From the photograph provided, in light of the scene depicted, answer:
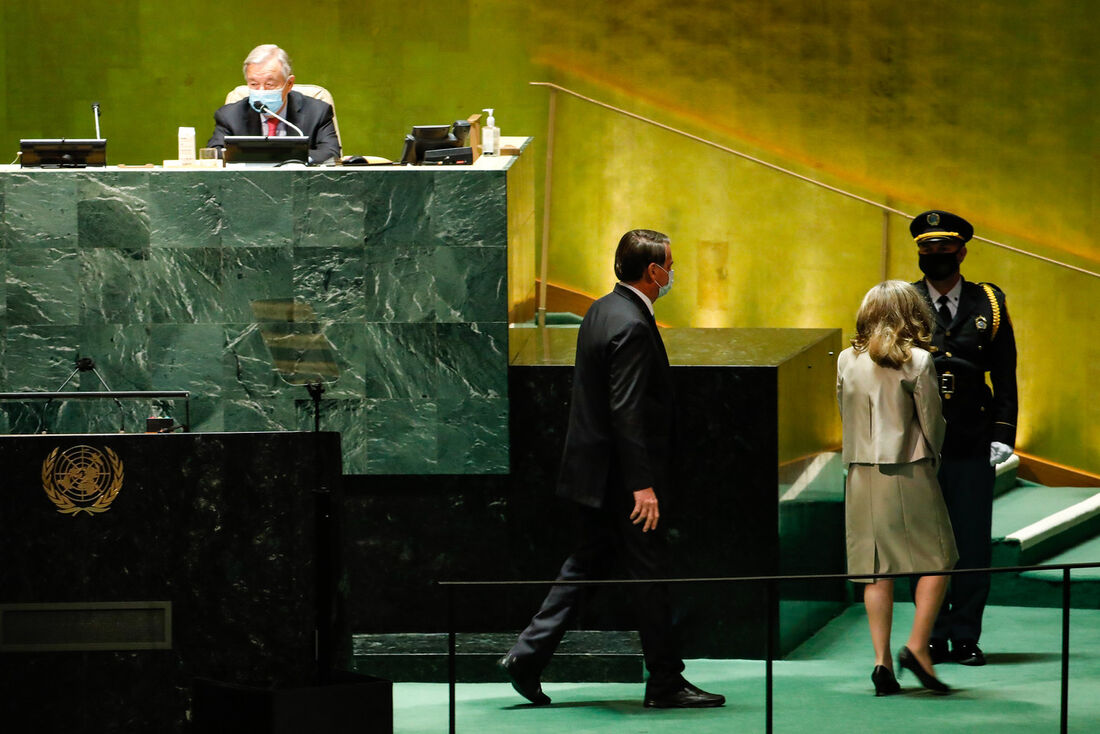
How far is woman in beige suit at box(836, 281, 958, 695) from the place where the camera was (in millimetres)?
5391

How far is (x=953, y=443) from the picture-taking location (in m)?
6.02

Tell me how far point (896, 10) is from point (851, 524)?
16.1 ft


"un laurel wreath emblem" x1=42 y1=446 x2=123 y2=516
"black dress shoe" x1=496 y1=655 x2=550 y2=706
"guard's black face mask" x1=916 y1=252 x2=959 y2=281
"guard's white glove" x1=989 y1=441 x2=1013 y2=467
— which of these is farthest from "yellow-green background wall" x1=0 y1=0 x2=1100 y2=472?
"un laurel wreath emblem" x1=42 y1=446 x2=123 y2=516

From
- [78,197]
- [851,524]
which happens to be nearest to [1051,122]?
[851,524]

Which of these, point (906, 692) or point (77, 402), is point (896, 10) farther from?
point (906, 692)

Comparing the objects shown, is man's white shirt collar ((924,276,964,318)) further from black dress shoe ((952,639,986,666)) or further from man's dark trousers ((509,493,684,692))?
black dress shoe ((952,639,986,666))

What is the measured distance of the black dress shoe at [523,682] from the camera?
186 inches

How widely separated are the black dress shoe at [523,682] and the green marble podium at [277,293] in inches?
53.7

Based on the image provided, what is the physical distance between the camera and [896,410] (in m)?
5.40

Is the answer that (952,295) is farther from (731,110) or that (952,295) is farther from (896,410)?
(731,110)

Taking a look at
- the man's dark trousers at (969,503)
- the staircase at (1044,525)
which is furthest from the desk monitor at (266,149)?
the staircase at (1044,525)

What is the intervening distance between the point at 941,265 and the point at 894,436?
90 cm

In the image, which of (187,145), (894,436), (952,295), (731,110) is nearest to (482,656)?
(894,436)

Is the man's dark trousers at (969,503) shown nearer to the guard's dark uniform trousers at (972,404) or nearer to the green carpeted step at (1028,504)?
the guard's dark uniform trousers at (972,404)
